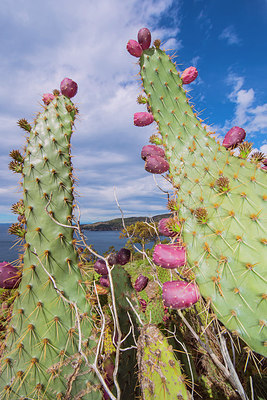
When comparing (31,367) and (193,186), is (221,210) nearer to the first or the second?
(193,186)

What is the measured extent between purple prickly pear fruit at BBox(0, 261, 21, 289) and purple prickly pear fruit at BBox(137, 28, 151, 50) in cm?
167

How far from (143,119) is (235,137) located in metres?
0.58

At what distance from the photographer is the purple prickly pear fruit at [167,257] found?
3.32ft

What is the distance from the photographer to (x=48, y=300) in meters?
1.11

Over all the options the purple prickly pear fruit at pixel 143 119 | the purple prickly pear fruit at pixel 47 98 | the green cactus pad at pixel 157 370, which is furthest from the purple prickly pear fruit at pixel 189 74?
the green cactus pad at pixel 157 370

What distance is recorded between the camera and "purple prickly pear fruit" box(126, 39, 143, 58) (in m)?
1.57

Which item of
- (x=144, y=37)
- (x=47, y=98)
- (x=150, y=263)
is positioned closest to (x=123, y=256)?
(x=150, y=263)

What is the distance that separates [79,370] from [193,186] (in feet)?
3.49

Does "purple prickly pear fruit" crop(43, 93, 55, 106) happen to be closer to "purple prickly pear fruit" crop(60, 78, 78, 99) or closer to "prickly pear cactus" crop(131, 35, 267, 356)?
"purple prickly pear fruit" crop(60, 78, 78, 99)

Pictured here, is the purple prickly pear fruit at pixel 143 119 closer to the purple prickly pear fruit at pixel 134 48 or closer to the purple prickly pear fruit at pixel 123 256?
the purple prickly pear fruit at pixel 134 48

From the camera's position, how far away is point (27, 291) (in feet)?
3.62

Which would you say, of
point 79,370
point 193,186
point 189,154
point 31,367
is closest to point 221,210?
point 193,186

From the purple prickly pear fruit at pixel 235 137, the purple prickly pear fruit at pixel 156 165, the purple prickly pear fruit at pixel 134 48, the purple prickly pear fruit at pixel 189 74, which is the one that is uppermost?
the purple prickly pear fruit at pixel 134 48

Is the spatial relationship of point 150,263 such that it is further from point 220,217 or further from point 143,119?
point 143,119
